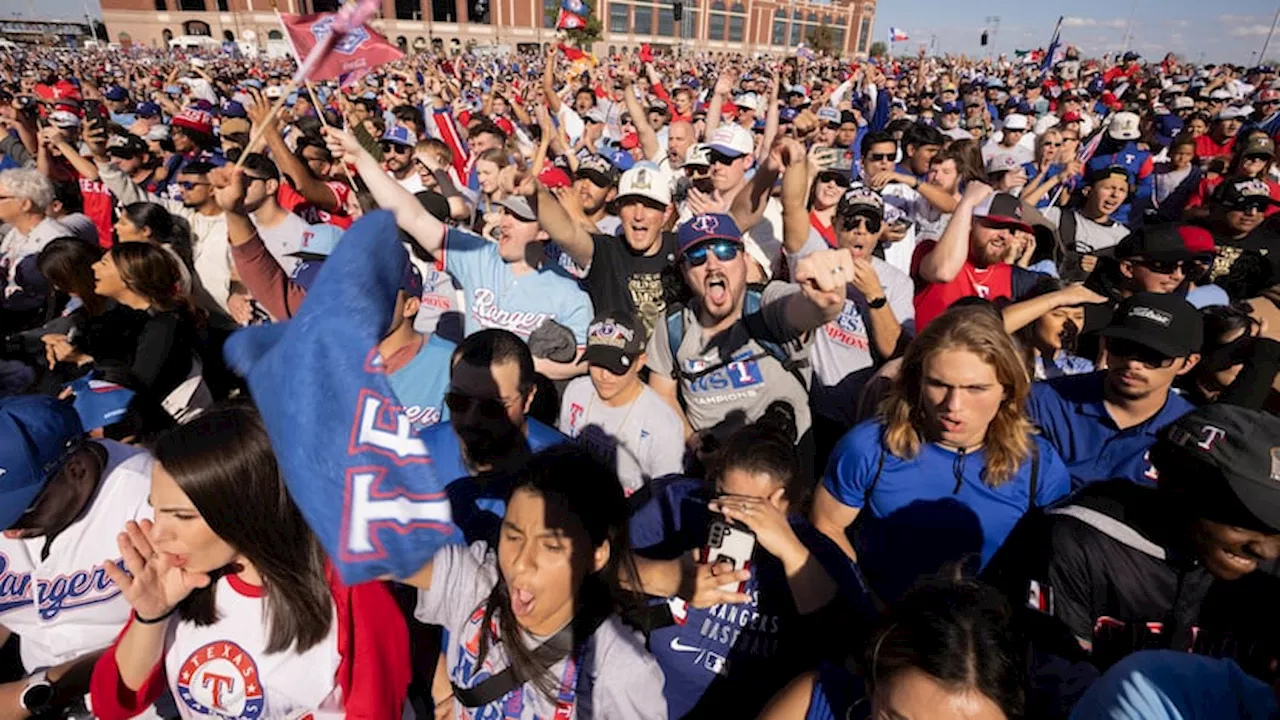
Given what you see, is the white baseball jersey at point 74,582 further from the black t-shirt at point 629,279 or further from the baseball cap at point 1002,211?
the baseball cap at point 1002,211

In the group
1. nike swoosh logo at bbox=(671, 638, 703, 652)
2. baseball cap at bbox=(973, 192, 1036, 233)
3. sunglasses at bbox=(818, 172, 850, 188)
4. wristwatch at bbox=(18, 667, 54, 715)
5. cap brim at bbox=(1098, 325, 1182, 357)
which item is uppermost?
sunglasses at bbox=(818, 172, 850, 188)

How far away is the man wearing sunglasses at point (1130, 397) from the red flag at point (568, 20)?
828 cm

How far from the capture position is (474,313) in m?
3.80

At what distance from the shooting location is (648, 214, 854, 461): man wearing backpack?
3.14 metres

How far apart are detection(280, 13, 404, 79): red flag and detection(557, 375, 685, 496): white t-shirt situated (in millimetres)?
3328

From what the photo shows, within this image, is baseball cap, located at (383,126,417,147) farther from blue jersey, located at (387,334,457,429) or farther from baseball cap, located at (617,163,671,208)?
blue jersey, located at (387,334,457,429)

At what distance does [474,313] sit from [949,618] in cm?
299

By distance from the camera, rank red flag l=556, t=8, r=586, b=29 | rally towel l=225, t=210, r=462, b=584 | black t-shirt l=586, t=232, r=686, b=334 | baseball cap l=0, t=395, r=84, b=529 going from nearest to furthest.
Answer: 1. rally towel l=225, t=210, r=462, b=584
2. baseball cap l=0, t=395, r=84, b=529
3. black t-shirt l=586, t=232, r=686, b=334
4. red flag l=556, t=8, r=586, b=29

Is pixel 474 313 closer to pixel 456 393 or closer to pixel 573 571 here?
pixel 456 393

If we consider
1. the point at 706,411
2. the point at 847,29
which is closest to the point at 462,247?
the point at 706,411

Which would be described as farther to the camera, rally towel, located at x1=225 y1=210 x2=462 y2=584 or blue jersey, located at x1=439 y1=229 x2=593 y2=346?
blue jersey, located at x1=439 y1=229 x2=593 y2=346

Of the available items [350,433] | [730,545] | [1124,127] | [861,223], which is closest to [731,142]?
[861,223]

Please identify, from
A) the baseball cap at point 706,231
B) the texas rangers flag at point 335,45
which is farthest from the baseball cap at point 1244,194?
the texas rangers flag at point 335,45

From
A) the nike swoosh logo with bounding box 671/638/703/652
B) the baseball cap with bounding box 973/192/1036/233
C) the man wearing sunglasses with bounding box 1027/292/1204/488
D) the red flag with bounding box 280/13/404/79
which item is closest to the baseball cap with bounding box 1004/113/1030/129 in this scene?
the baseball cap with bounding box 973/192/1036/233
